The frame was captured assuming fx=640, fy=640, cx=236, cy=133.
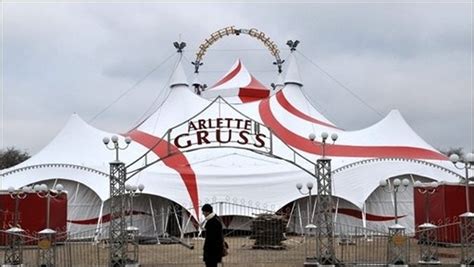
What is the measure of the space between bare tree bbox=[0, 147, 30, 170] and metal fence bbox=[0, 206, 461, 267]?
35.2 metres

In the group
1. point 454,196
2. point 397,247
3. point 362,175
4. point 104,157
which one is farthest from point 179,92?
point 397,247

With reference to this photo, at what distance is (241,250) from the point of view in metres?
15.8

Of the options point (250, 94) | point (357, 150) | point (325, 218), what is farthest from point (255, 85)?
point (325, 218)

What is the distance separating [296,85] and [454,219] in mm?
9672

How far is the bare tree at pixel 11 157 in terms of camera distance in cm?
5113

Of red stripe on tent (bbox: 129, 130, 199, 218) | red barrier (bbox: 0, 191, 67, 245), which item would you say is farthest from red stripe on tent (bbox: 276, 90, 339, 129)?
red barrier (bbox: 0, 191, 67, 245)

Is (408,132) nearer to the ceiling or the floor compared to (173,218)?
nearer to the ceiling

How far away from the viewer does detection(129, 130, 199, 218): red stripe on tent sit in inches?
775

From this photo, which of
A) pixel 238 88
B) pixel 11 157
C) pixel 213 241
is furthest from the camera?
pixel 11 157

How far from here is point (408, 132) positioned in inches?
874

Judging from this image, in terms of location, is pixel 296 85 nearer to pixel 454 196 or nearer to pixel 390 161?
pixel 390 161

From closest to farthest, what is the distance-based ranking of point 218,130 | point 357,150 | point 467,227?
point 467,227 → point 218,130 → point 357,150

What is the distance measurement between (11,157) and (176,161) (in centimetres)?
3644

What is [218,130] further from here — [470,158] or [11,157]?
[11,157]
